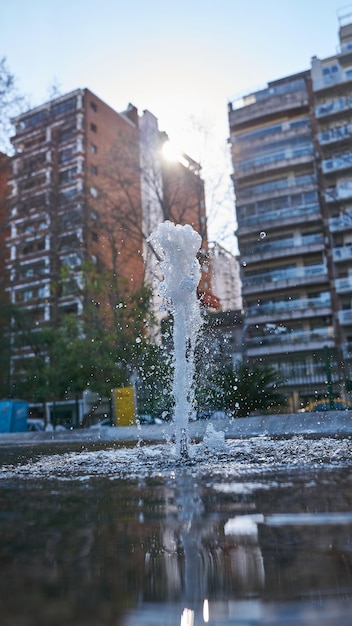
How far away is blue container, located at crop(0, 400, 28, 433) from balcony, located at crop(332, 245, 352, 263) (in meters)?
30.4

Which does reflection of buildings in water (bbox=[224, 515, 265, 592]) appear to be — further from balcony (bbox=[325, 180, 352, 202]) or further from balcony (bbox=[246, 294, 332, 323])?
balcony (bbox=[325, 180, 352, 202])

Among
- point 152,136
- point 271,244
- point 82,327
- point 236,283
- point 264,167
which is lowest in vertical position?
point 82,327

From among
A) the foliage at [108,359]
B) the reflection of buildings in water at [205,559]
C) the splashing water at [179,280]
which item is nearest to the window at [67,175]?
the foliage at [108,359]

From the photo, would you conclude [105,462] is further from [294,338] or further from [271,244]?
[271,244]

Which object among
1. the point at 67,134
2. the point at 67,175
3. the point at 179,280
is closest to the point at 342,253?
the point at 67,175

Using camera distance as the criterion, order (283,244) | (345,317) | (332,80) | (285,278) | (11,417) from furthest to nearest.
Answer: (283,244) < (332,80) < (285,278) < (345,317) < (11,417)

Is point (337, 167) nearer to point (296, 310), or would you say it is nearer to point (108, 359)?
point (296, 310)

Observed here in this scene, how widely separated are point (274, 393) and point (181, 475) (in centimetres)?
899

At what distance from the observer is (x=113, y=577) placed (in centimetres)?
124

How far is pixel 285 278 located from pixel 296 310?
3119 mm

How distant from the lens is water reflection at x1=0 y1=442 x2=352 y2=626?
104cm

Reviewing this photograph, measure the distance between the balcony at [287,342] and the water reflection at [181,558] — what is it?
37701 mm

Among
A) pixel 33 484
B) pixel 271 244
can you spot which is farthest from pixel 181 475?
pixel 271 244

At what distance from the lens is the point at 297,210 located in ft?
140
